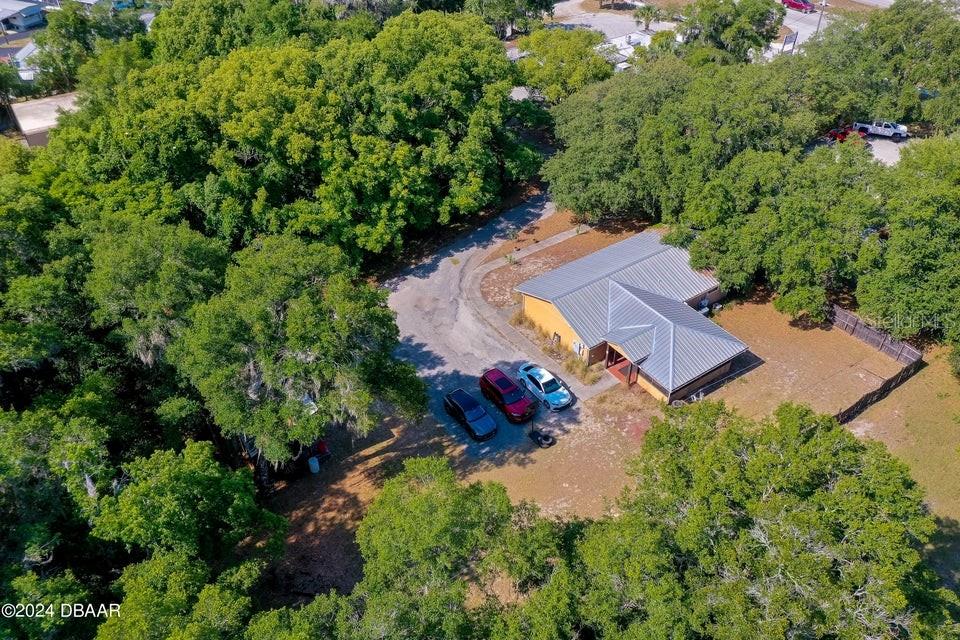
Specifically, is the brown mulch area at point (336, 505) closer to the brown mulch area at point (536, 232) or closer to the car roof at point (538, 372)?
the car roof at point (538, 372)

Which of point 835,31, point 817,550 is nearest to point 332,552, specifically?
point 817,550

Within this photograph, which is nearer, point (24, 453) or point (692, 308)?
point (24, 453)

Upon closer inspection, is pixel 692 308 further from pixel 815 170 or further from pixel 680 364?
pixel 815 170

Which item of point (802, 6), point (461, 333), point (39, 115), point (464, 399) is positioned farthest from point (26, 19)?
point (802, 6)

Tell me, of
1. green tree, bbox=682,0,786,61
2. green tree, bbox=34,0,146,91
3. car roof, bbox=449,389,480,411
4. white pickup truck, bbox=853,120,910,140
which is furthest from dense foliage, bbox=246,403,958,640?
green tree, bbox=34,0,146,91

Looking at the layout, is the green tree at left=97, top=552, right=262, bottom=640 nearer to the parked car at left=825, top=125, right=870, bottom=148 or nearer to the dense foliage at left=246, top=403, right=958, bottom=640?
the dense foliage at left=246, top=403, right=958, bottom=640

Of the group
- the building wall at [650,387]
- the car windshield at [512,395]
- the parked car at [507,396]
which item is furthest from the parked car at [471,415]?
the building wall at [650,387]

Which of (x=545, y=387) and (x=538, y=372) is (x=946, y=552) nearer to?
(x=545, y=387)

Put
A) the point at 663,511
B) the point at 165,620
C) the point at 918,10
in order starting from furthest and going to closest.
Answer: the point at 918,10 < the point at 663,511 < the point at 165,620
